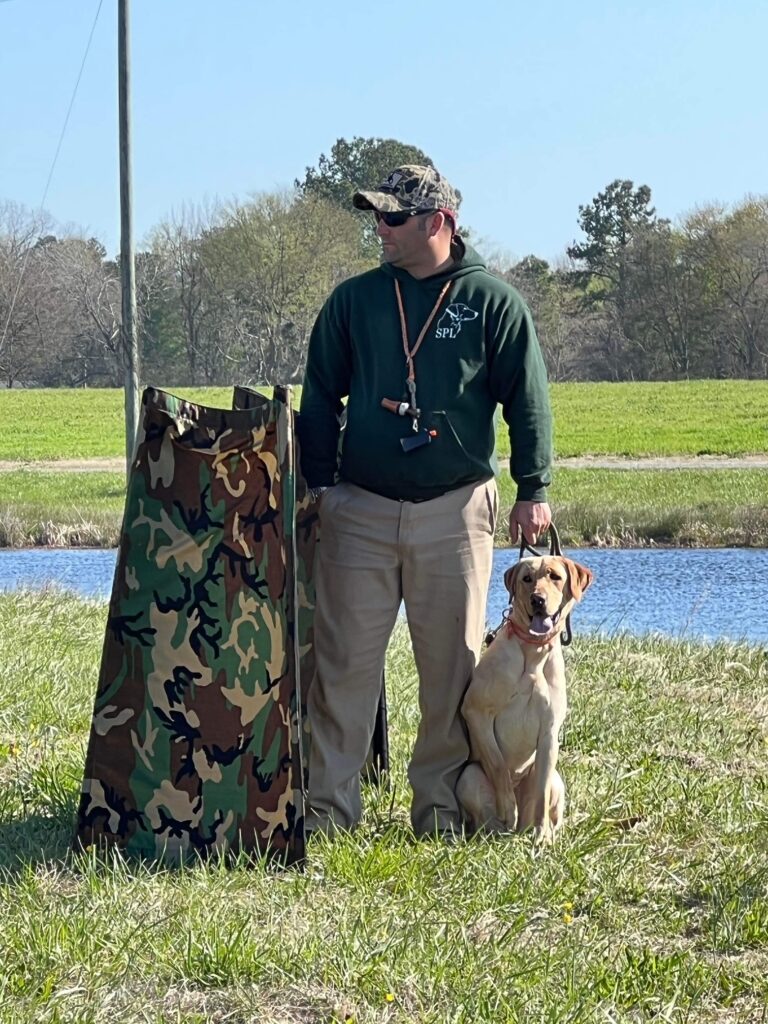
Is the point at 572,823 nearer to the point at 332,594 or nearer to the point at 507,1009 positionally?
the point at 332,594

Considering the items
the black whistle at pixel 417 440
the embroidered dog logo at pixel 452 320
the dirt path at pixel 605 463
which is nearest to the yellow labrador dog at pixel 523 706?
the black whistle at pixel 417 440

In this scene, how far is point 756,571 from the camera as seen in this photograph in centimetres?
1570

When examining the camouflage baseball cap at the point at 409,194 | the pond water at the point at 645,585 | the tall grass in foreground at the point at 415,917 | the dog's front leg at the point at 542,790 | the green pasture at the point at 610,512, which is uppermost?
the camouflage baseball cap at the point at 409,194

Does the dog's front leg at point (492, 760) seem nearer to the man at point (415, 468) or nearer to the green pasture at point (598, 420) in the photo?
the man at point (415, 468)

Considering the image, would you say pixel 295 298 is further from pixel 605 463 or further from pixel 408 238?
pixel 408 238

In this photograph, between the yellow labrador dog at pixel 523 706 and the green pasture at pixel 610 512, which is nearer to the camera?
the yellow labrador dog at pixel 523 706

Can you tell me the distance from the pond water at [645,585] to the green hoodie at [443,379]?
17.6 feet

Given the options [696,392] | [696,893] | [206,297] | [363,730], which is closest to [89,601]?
[363,730]

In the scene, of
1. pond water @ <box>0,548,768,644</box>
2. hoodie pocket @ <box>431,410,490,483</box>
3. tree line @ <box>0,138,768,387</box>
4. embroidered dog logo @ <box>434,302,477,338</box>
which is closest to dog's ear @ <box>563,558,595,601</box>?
hoodie pocket @ <box>431,410,490,483</box>

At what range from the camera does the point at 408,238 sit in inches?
196

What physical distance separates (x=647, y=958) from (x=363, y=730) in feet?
5.17

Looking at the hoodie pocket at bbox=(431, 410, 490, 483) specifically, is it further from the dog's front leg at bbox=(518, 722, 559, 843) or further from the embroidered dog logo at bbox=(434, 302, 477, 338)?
the dog's front leg at bbox=(518, 722, 559, 843)

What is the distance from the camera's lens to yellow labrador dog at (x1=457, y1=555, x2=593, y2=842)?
491cm

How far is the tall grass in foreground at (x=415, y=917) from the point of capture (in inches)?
144
